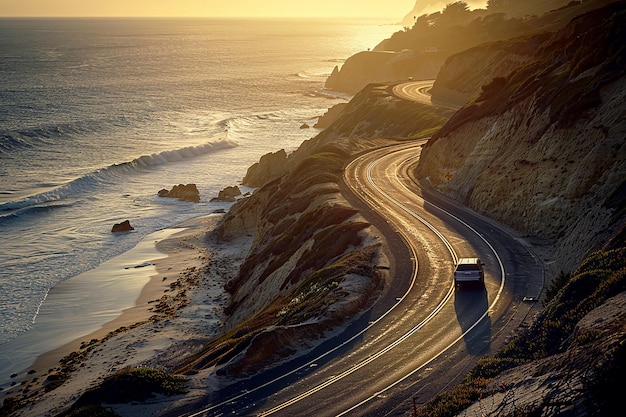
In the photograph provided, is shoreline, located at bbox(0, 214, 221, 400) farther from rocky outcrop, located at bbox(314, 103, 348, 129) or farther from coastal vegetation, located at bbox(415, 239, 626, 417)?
rocky outcrop, located at bbox(314, 103, 348, 129)

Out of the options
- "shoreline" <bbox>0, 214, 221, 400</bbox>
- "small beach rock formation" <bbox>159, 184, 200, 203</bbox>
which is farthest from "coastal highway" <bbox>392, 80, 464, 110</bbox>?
"shoreline" <bbox>0, 214, 221, 400</bbox>

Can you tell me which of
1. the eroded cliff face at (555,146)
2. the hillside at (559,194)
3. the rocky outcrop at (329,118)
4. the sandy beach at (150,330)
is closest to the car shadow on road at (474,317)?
the hillside at (559,194)

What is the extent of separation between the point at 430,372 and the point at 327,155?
40734 millimetres

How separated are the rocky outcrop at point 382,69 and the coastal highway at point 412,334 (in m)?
119

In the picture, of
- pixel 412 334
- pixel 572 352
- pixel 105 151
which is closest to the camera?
pixel 572 352

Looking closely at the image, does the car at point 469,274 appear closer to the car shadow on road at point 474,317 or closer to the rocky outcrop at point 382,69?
the car shadow on road at point 474,317

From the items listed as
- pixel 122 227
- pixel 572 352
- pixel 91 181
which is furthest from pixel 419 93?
pixel 572 352

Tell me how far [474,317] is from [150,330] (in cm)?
2221

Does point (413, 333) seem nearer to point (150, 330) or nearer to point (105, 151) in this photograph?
point (150, 330)

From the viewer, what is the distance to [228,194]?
7800 centimetres

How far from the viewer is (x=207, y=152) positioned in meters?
110

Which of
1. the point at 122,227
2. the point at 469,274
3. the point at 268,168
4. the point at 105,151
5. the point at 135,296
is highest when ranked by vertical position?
the point at 105,151

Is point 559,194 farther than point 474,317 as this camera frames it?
Yes

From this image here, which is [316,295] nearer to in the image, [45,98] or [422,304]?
[422,304]
